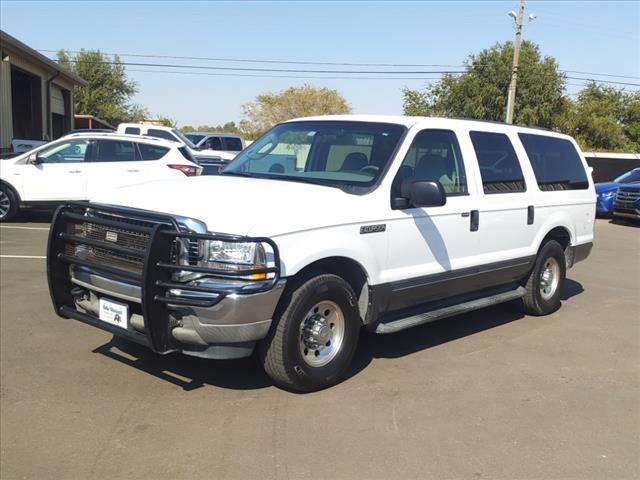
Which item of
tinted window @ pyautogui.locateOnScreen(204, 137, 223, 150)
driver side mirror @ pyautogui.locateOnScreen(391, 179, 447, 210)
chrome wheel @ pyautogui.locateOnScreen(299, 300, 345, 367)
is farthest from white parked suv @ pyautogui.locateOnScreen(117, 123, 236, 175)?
chrome wheel @ pyautogui.locateOnScreen(299, 300, 345, 367)

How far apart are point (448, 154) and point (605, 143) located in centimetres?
4800

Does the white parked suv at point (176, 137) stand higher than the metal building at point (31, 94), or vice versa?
the metal building at point (31, 94)

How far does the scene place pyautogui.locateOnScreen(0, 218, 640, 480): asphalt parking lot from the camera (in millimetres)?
3580

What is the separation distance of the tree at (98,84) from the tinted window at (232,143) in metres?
34.7

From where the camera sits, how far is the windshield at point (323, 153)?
5.14 metres

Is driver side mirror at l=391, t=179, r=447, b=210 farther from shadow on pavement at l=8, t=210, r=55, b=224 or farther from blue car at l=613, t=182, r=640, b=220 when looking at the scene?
blue car at l=613, t=182, r=640, b=220

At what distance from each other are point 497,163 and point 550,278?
1790mm

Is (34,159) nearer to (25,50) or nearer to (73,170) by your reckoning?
(73,170)

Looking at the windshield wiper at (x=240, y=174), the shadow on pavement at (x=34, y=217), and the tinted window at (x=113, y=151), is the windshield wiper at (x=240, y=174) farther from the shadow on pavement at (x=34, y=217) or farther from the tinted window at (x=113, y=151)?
the shadow on pavement at (x=34, y=217)

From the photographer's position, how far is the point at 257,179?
17.2 feet

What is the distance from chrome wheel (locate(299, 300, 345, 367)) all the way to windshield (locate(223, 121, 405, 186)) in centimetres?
101

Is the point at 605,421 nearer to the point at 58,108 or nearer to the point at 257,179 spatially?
the point at 257,179

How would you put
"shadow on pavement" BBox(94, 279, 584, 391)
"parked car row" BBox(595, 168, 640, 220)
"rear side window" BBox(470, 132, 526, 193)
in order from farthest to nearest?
"parked car row" BBox(595, 168, 640, 220)
"rear side window" BBox(470, 132, 526, 193)
"shadow on pavement" BBox(94, 279, 584, 391)

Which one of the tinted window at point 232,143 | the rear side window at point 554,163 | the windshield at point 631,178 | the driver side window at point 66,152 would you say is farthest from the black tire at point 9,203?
the windshield at point 631,178
